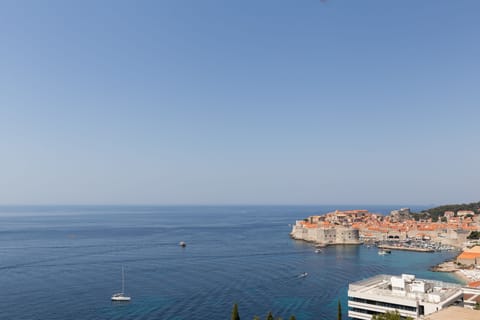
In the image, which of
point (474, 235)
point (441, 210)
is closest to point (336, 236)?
point (474, 235)

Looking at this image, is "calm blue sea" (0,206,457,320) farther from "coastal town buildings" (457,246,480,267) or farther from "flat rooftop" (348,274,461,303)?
"coastal town buildings" (457,246,480,267)

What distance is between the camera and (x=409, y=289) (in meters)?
26.2

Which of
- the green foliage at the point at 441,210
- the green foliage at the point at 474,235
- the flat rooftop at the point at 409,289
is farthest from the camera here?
the green foliage at the point at 441,210

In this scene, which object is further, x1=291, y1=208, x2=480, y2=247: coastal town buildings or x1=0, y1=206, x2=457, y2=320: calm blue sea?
x1=291, y1=208, x2=480, y2=247: coastal town buildings

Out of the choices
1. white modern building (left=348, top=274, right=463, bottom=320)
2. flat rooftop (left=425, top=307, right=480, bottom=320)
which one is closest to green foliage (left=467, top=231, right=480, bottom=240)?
white modern building (left=348, top=274, right=463, bottom=320)

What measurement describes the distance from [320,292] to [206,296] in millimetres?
12222

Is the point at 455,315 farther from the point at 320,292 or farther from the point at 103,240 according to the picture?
the point at 103,240

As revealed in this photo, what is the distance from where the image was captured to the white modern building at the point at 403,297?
2397 centimetres

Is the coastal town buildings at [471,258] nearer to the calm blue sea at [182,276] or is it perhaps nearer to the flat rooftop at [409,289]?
the calm blue sea at [182,276]

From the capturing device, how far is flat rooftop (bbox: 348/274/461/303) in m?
24.6

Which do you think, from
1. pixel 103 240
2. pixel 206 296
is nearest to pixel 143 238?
pixel 103 240

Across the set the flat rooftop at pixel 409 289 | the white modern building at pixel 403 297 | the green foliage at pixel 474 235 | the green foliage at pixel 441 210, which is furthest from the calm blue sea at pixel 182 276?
the green foliage at pixel 441 210

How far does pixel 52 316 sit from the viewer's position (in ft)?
101

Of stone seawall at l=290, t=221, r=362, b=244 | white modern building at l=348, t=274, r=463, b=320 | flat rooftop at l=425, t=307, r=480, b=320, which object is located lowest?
stone seawall at l=290, t=221, r=362, b=244
